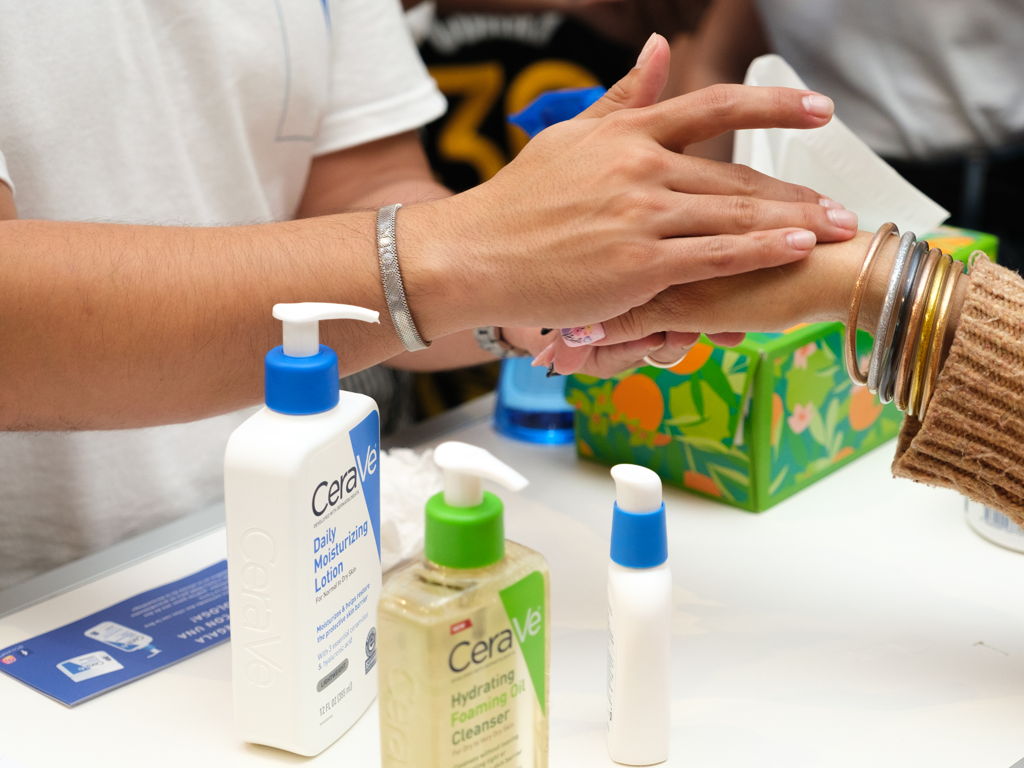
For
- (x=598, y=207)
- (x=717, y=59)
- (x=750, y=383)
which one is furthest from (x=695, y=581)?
(x=717, y=59)

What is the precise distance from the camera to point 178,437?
3.36 feet

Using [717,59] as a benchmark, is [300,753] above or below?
below

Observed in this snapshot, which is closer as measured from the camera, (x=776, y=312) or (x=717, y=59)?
(x=776, y=312)

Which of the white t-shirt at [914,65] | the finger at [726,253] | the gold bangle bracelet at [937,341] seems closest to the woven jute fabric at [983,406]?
the gold bangle bracelet at [937,341]

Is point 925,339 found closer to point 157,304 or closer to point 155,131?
point 157,304

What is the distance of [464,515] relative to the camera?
0.45m

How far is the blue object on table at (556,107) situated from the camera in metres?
0.93

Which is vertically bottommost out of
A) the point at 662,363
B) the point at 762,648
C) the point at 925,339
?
the point at 762,648

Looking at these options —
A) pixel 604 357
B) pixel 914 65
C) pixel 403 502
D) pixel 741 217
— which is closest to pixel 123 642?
pixel 403 502

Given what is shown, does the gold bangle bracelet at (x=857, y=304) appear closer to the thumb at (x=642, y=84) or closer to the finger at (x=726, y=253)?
the finger at (x=726, y=253)

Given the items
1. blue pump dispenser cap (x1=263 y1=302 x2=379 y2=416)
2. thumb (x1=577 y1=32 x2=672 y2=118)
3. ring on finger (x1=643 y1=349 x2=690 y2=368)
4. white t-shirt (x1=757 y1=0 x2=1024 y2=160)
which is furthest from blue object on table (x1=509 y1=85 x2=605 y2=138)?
white t-shirt (x1=757 y1=0 x2=1024 y2=160)

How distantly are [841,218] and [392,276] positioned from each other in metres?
0.36

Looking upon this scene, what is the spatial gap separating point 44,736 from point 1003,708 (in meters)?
0.64

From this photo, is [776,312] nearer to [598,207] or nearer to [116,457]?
[598,207]
